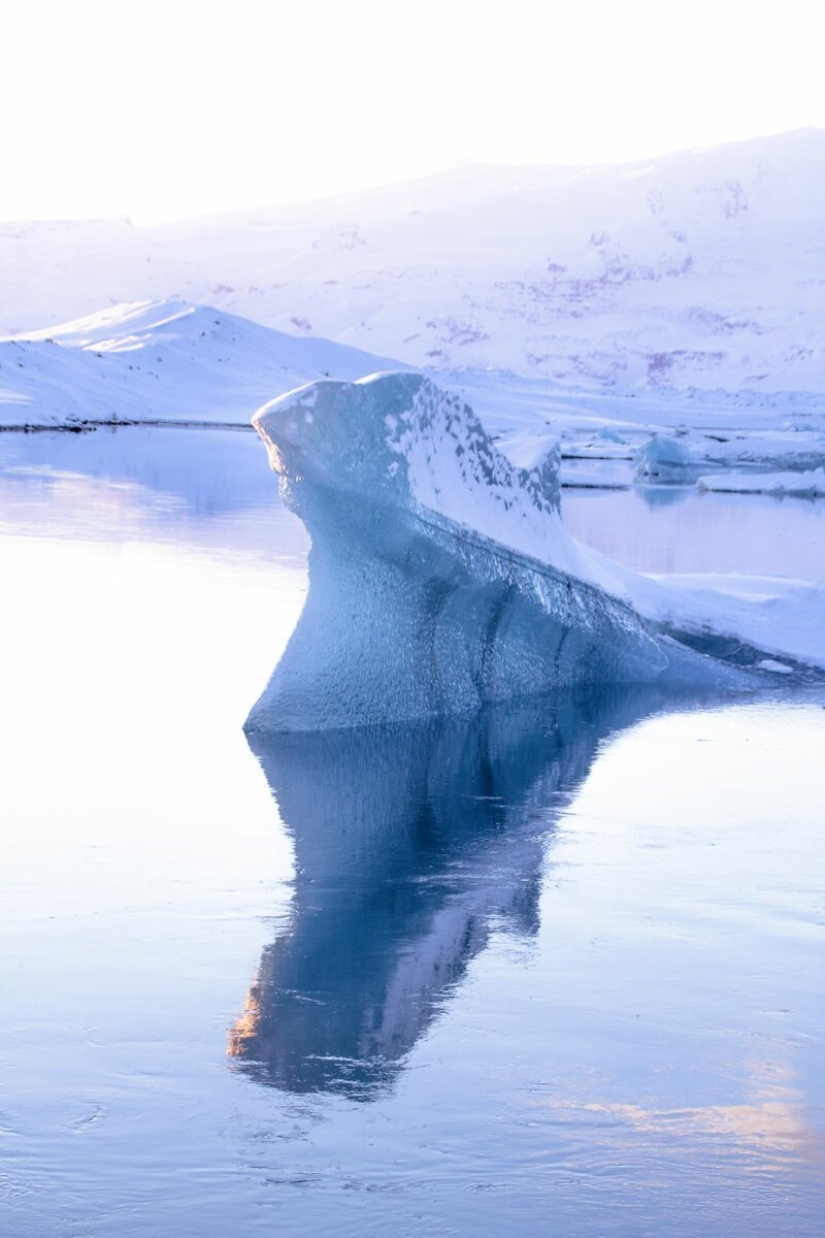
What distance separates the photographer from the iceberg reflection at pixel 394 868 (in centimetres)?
376

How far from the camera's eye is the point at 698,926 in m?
4.62

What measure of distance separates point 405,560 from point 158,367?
44794 millimetres

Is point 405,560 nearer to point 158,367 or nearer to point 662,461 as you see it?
point 662,461

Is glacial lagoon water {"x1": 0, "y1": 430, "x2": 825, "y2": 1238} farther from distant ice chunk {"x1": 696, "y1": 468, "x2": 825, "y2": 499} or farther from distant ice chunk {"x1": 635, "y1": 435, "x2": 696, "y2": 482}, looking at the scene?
distant ice chunk {"x1": 635, "y1": 435, "x2": 696, "y2": 482}

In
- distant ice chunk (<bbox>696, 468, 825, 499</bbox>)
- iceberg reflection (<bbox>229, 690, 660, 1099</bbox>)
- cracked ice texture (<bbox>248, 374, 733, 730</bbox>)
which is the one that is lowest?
distant ice chunk (<bbox>696, 468, 825, 499</bbox>)

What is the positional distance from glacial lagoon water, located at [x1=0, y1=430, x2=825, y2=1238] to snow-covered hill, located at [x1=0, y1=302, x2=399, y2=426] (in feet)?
106

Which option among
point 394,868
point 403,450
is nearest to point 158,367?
point 403,450

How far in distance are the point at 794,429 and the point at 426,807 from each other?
3801cm

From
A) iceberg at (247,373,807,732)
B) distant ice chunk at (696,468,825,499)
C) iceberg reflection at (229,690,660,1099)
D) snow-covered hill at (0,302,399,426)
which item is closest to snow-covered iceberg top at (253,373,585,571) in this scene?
iceberg at (247,373,807,732)

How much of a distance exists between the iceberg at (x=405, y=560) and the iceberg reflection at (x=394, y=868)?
0.69ft

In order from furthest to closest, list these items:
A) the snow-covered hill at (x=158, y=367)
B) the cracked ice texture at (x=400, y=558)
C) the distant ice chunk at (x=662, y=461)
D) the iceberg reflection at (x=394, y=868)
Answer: the snow-covered hill at (x=158, y=367)
the distant ice chunk at (x=662, y=461)
the cracked ice texture at (x=400, y=558)
the iceberg reflection at (x=394, y=868)

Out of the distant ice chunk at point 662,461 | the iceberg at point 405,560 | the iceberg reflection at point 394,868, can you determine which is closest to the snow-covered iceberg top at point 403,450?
the iceberg at point 405,560

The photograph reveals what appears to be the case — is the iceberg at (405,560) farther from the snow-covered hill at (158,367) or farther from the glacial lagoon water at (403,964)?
the snow-covered hill at (158,367)

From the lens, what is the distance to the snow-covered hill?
139 ft
